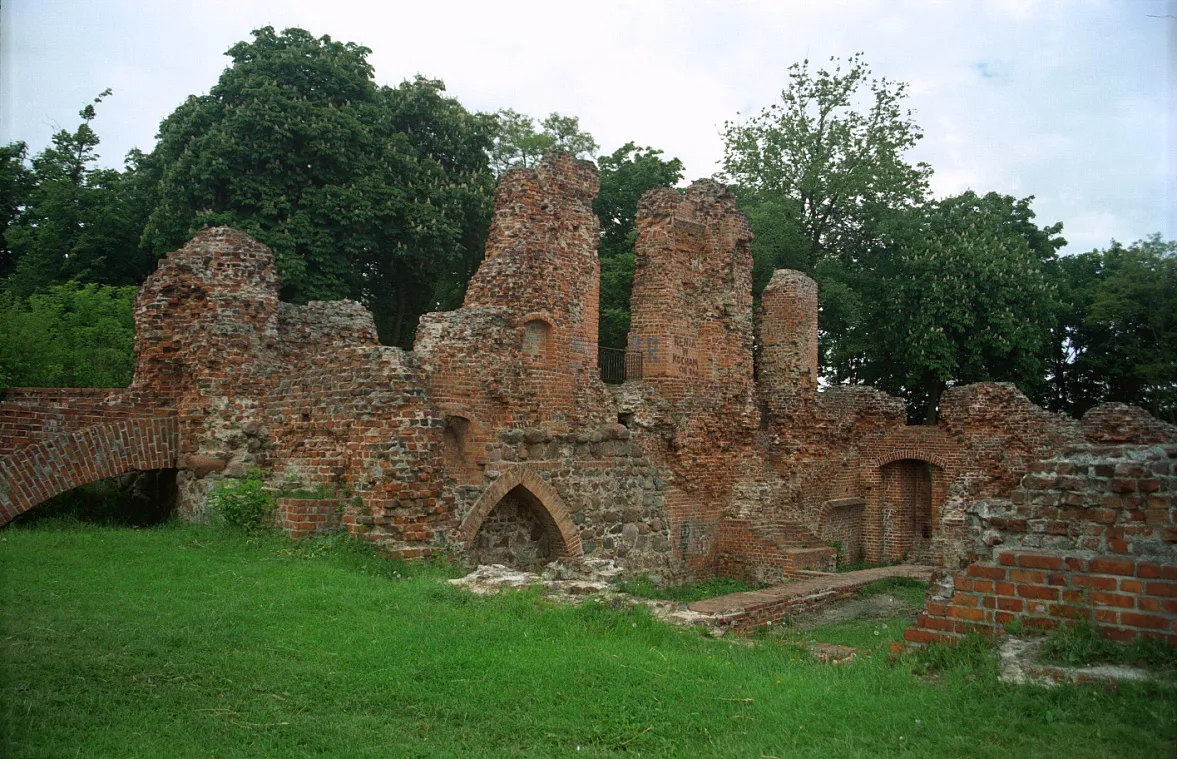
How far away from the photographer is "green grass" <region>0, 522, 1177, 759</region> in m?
4.18

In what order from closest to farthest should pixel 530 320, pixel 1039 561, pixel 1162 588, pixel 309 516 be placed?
pixel 1162 588, pixel 1039 561, pixel 309 516, pixel 530 320

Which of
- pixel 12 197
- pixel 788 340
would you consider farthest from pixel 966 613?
pixel 12 197

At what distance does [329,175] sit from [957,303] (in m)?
19.2

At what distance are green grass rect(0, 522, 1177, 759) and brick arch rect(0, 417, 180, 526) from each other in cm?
187

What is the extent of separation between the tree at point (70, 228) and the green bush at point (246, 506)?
606 inches

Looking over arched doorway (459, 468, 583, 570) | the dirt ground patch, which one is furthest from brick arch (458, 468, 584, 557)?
the dirt ground patch

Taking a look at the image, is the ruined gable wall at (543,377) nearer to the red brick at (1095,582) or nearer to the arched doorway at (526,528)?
the arched doorway at (526,528)

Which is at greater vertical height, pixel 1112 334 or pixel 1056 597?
pixel 1112 334

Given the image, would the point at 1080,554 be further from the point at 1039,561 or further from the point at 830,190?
the point at 830,190

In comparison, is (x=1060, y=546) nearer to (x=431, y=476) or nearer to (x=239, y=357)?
(x=431, y=476)

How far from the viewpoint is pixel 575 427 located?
1388 centimetres

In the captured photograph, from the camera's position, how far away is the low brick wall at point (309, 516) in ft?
29.4

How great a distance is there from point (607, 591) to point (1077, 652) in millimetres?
4384

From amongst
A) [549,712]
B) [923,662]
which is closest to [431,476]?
[549,712]
